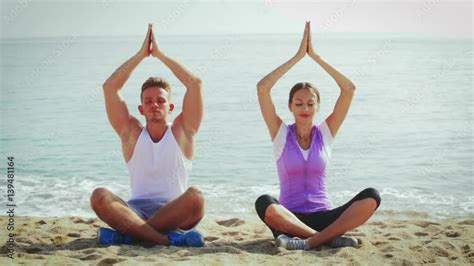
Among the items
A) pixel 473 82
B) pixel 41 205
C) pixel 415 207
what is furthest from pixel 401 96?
pixel 41 205

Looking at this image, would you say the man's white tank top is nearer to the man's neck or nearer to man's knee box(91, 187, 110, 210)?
the man's neck

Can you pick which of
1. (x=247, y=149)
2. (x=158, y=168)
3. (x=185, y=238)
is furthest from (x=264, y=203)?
(x=247, y=149)

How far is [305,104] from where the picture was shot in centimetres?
607

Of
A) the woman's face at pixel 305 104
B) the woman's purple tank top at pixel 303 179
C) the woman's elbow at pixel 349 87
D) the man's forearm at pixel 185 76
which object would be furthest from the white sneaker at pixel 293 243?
the man's forearm at pixel 185 76

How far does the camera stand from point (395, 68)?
32156 mm

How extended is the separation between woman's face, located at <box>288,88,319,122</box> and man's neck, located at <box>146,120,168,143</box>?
1328 millimetres

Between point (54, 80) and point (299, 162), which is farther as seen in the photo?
point (54, 80)

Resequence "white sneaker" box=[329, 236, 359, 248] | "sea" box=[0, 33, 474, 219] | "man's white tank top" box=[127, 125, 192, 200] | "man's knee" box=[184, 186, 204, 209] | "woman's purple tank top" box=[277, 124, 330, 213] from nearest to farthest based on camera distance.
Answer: "man's knee" box=[184, 186, 204, 209]
"white sneaker" box=[329, 236, 359, 248]
"man's white tank top" box=[127, 125, 192, 200]
"woman's purple tank top" box=[277, 124, 330, 213]
"sea" box=[0, 33, 474, 219]

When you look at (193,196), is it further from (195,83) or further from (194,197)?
(195,83)

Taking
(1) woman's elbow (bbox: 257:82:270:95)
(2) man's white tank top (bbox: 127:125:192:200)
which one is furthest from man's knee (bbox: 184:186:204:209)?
(1) woman's elbow (bbox: 257:82:270:95)

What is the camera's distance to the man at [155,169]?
564cm

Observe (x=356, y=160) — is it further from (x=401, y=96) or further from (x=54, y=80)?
(x=54, y=80)

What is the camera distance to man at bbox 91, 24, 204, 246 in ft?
18.5

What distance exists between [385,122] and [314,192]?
34.1 ft
